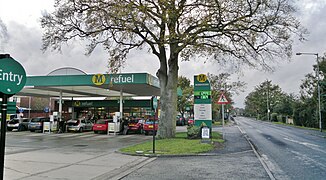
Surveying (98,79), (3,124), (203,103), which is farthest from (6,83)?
(98,79)

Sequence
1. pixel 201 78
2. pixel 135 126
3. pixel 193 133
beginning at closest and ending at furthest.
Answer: pixel 193 133
pixel 201 78
pixel 135 126

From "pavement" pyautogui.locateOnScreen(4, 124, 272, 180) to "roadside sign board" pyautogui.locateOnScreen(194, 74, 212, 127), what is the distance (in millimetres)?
7037

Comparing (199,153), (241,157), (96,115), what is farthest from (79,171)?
(96,115)

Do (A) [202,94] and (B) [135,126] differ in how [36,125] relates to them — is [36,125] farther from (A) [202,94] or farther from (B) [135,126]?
(A) [202,94]

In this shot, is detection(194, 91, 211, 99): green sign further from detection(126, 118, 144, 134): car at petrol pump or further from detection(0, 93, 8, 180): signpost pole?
detection(0, 93, 8, 180): signpost pole

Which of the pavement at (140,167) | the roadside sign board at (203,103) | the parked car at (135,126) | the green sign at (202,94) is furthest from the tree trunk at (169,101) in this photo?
the parked car at (135,126)

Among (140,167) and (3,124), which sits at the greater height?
(3,124)

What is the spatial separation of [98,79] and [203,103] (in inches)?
322

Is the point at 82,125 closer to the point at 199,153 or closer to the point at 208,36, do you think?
the point at 208,36

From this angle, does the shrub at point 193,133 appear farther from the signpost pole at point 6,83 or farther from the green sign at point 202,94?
the signpost pole at point 6,83

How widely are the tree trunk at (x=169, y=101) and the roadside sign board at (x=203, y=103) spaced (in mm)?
1806

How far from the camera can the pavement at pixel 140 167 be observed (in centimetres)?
766

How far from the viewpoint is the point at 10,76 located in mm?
3818

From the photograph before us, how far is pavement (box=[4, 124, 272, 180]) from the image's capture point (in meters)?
7.66
